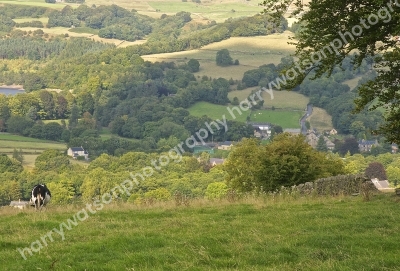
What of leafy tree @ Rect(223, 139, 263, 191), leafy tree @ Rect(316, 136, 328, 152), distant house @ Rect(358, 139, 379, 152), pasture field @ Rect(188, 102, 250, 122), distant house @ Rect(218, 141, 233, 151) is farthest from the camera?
pasture field @ Rect(188, 102, 250, 122)

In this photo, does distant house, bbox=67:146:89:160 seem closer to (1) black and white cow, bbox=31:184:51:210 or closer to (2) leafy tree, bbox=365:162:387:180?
(2) leafy tree, bbox=365:162:387:180

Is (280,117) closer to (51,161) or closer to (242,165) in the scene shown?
(51,161)

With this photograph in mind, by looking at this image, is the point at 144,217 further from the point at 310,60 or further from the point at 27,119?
the point at 27,119

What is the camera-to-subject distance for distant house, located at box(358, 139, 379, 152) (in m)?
121

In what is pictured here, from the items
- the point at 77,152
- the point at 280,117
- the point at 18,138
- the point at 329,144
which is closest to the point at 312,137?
the point at 329,144

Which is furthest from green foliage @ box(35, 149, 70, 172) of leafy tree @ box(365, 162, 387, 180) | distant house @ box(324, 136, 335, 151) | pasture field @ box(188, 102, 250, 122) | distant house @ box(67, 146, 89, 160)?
pasture field @ box(188, 102, 250, 122)

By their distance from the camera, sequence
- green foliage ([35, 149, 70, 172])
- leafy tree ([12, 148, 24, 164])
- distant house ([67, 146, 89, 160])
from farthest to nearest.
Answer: distant house ([67, 146, 89, 160])
leafy tree ([12, 148, 24, 164])
green foliage ([35, 149, 70, 172])

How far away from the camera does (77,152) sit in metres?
122

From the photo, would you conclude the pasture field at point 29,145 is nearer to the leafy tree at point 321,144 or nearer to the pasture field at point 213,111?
the pasture field at point 213,111

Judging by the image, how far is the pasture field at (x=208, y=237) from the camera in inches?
426

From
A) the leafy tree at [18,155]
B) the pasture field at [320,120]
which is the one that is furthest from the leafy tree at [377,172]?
the pasture field at [320,120]

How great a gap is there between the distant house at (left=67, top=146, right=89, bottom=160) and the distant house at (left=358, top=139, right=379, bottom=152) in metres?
50.3

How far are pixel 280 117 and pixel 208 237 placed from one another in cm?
13099

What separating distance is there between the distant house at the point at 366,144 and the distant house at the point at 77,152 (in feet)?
165
